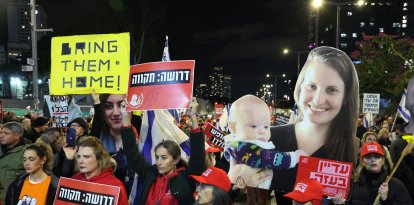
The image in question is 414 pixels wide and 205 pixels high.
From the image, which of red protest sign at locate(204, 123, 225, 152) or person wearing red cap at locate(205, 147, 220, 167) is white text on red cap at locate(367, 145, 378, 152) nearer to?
person wearing red cap at locate(205, 147, 220, 167)

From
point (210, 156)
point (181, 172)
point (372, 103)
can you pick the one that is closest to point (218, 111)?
point (372, 103)

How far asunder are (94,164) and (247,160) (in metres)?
1.91

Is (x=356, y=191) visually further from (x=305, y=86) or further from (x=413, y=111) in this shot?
(x=413, y=111)

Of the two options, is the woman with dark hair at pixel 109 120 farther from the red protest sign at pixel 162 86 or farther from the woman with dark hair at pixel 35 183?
the woman with dark hair at pixel 35 183

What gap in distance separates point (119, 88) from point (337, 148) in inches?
112

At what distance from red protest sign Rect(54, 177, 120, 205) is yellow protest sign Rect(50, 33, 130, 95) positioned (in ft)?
5.83

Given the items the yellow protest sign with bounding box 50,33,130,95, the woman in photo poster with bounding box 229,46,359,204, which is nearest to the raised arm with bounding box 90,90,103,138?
the yellow protest sign with bounding box 50,33,130,95

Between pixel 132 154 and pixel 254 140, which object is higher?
pixel 254 140

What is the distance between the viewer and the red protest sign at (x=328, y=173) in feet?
15.5

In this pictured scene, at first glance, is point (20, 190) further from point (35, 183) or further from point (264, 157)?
point (264, 157)

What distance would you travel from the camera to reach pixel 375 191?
4816mm

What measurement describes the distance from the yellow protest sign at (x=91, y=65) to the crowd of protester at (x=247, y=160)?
1.06ft

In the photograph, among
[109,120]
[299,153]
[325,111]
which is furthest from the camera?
[109,120]

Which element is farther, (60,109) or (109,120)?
(60,109)
